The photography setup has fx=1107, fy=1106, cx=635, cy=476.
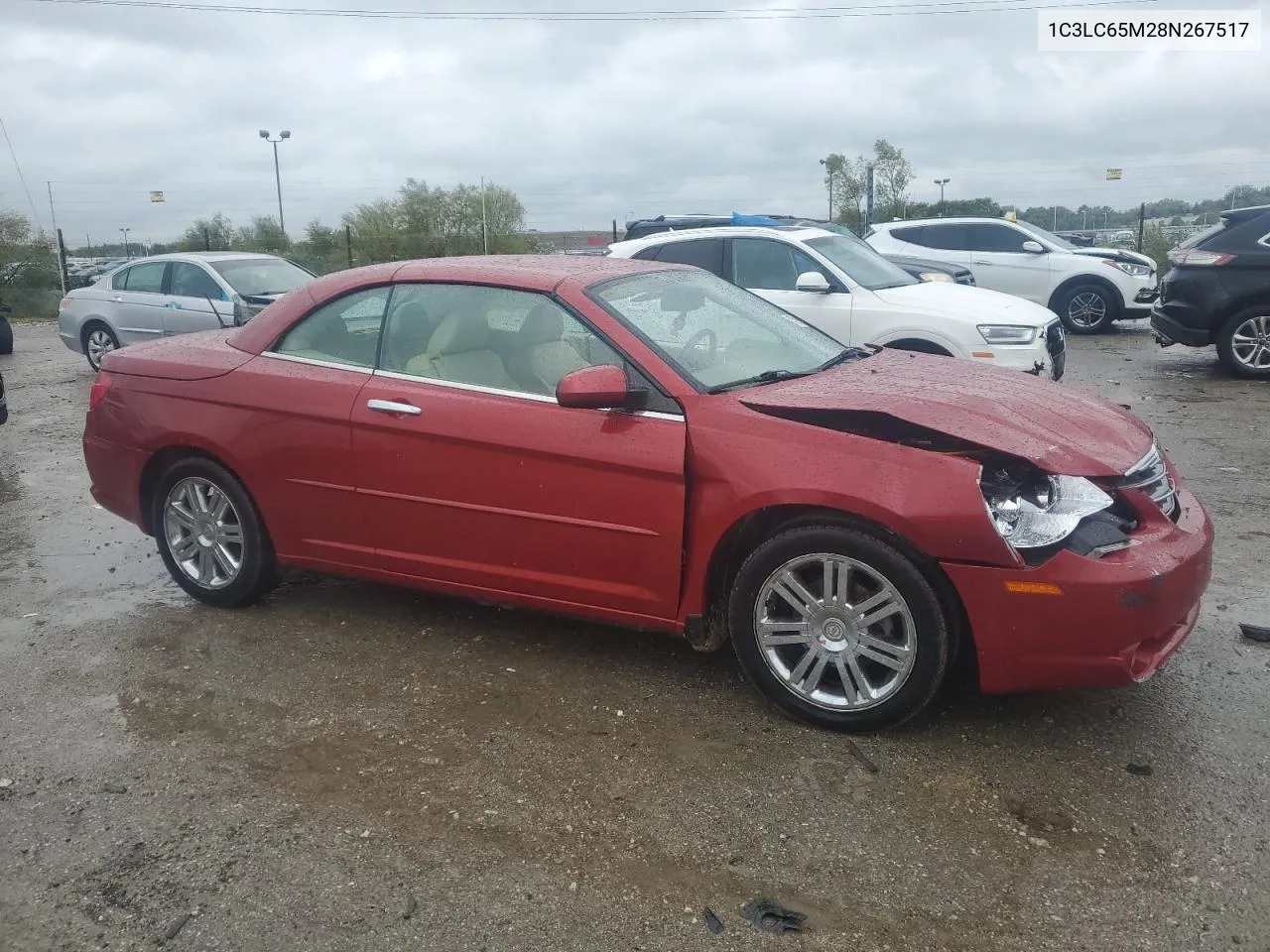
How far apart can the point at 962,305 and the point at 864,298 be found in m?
0.78

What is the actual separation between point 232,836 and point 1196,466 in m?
6.59

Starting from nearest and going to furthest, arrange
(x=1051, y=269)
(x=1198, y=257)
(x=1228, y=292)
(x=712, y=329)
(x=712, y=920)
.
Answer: (x=712, y=920) → (x=712, y=329) → (x=1228, y=292) → (x=1198, y=257) → (x=1051, y=269)

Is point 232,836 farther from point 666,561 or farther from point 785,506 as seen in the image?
point 785,506

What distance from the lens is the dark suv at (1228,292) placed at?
10.9 metres

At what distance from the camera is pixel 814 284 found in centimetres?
905

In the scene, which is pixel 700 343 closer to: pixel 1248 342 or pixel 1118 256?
pixel 1248 342

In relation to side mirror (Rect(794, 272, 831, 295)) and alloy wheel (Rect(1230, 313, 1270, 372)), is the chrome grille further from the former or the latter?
alloy wheel (Rect(1230, 313, 1270, 372))

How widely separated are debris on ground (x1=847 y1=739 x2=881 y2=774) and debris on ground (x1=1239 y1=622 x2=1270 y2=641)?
6.25 ft

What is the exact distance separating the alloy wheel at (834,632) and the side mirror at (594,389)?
84 cm

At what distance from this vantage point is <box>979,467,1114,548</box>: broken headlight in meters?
3.49

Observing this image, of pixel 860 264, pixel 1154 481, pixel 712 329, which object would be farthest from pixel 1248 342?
pixel 712 329

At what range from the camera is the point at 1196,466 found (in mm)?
7449

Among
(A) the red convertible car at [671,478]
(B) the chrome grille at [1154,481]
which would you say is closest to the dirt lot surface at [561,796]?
(A) the red convertible car at [671,478]

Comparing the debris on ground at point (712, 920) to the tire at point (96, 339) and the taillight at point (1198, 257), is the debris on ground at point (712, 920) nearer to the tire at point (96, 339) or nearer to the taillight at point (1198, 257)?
the taillight at point (1198, 257)
